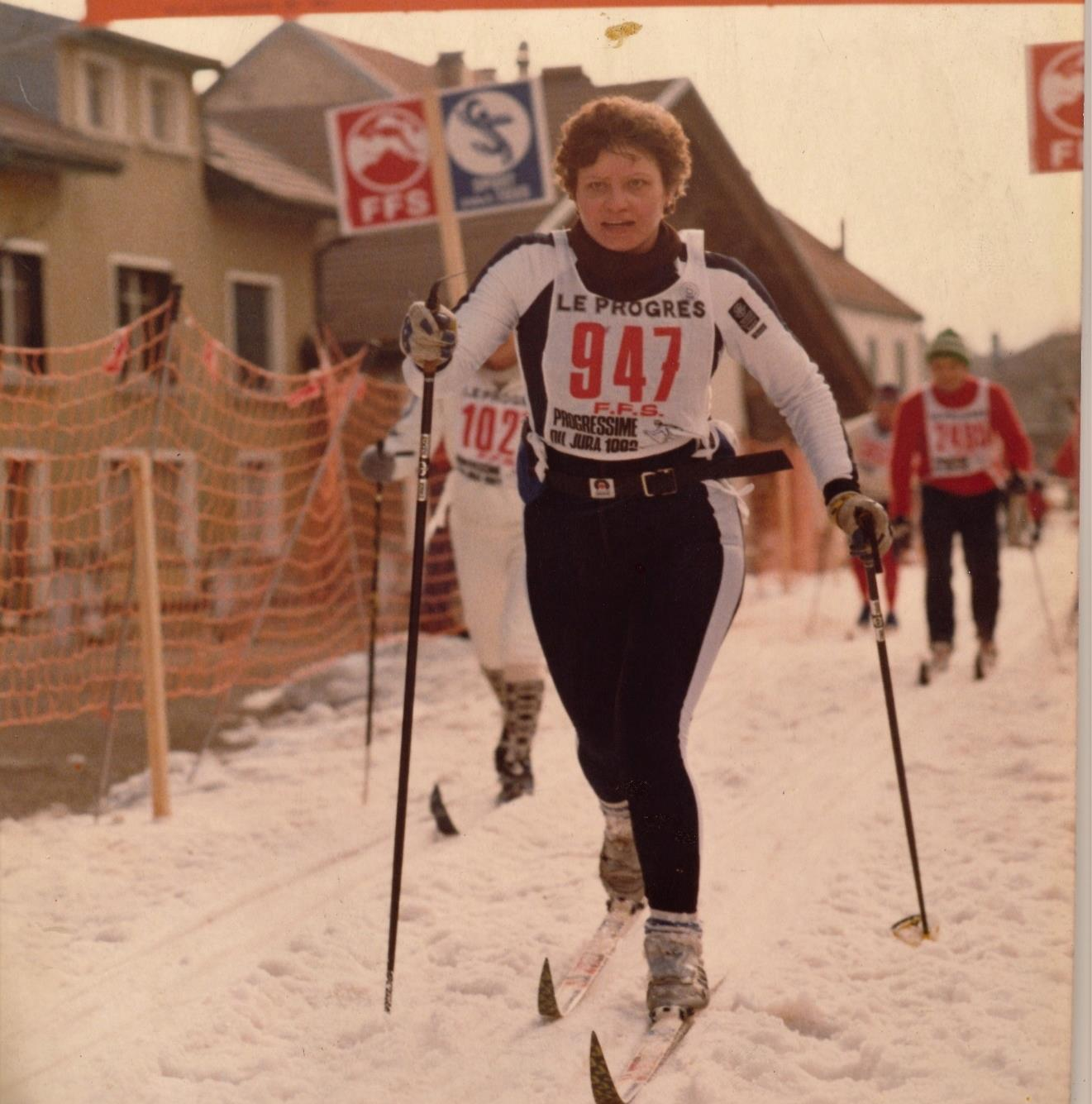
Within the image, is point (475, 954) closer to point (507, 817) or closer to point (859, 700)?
point (507, 817)

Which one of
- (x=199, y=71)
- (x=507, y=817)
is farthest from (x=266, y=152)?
(x=507, y=817)

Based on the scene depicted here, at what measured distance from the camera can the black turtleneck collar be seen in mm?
2543

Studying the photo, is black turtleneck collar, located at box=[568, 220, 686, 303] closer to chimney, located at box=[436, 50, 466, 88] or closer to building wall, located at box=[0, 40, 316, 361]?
chimney, located at box=[436, 50, 466, 88]

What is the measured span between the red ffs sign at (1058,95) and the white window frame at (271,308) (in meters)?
1.63

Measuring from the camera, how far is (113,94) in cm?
285

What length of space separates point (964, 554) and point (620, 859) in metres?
1.44

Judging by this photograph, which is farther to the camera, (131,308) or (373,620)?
(373,620)

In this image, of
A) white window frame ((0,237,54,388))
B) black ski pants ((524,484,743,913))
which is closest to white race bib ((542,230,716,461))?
black ski pants ((524,484,743,913))

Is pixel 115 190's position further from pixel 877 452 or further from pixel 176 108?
pixel 877 452

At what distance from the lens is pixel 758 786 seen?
3008mm

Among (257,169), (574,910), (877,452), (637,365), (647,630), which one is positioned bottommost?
(574,910)

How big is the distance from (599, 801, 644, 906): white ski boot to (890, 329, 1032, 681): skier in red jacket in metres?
1.11

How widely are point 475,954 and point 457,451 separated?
1.55 m

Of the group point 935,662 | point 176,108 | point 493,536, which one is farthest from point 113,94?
point 935,662
